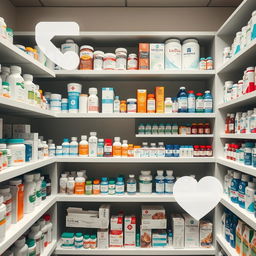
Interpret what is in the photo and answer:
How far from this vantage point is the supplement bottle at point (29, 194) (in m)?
1.58

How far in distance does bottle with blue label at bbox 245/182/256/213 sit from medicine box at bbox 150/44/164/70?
4.00 ft

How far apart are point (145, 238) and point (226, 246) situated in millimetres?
680

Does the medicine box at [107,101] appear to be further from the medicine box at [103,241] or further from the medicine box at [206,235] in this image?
the medicine box at [206,235]

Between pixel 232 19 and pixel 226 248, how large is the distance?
1.76m

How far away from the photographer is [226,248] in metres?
1.75

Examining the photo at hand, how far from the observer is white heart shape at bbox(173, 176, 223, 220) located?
6.24 feet

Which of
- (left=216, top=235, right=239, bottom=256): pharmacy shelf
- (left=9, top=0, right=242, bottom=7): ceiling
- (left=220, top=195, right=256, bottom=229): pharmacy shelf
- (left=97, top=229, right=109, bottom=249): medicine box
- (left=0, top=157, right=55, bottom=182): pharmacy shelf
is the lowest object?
(left=97, top=229, right=109, bottom=249): medicine box

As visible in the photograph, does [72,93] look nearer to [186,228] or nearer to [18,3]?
[18,3]

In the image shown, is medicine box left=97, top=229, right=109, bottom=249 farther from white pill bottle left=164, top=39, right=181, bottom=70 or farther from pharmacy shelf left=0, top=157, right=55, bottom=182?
white pill bottle left=164, top=39, right=181, bottom=70

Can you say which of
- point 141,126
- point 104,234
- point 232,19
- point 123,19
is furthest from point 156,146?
point 123,19

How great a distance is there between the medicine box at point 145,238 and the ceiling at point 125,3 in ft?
7.31

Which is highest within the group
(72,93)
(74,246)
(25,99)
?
(72,93)

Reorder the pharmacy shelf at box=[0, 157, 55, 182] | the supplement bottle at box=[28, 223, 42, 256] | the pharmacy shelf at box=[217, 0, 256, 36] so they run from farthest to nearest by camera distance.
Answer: the supplement bottle at box=[28, 223, 42, 256], the pharmacy shelf at box=[217, 0, 256, 36], the pharmacy shelf at box=[0, 157, 55, 182]

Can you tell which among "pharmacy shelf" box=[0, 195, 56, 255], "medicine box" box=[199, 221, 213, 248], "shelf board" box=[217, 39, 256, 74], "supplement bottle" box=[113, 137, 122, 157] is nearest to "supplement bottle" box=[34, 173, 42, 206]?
"pharmacy shelf" box=[0, 195, 56, 255]
